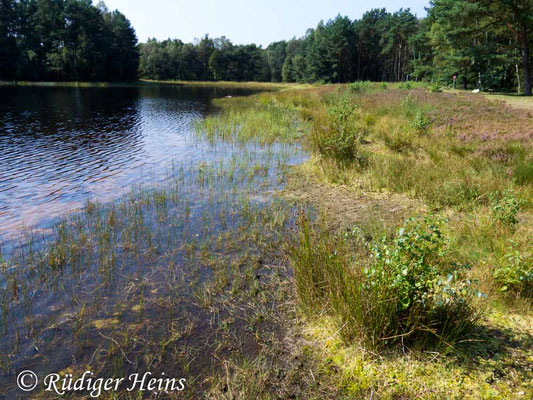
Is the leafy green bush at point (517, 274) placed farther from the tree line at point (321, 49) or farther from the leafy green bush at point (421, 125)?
the tree line at point (321, 49)

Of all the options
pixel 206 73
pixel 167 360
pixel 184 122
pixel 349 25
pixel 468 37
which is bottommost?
pixel 167 360

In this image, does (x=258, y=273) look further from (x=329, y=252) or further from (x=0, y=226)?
(x=0, y=226)

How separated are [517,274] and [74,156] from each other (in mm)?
15114

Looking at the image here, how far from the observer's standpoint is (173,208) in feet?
27.3

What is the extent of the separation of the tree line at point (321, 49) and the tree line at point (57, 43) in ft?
0.62

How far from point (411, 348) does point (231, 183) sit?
7.52 metres

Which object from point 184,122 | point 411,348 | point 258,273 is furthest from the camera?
point 184,122

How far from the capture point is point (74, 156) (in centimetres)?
1426

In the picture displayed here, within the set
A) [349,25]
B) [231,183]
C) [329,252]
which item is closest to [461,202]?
[329,252]

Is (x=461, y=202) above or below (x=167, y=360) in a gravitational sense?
above

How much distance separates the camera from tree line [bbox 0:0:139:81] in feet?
216

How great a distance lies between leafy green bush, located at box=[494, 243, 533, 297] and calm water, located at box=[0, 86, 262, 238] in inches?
329

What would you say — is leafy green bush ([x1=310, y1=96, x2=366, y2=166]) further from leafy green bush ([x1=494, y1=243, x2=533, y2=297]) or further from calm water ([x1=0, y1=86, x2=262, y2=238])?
leafy green bush ([x1=494, y1=243, x2=533, y2=297])

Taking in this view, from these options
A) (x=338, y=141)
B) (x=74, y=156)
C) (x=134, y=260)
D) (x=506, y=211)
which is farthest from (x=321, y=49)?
(x=134, y=260)
